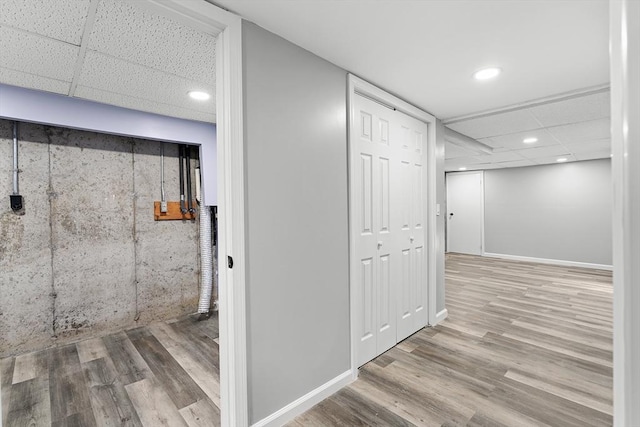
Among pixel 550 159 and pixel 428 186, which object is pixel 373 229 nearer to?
pixel 428 186

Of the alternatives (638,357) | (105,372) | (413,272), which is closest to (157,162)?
(105,372)

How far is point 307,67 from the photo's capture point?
1.88 m

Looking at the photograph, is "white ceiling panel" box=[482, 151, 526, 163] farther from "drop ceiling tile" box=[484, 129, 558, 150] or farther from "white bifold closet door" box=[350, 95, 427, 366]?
"white bifold closet door" box=[350, 95, 427, 366]

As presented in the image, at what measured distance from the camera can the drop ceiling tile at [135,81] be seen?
1950 mm

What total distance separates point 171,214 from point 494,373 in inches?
143

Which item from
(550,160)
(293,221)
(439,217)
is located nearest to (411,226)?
(439,217)

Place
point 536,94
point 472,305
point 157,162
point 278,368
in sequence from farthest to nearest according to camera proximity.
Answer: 1. point 472,305
2. point 157,162
3. point 536,94
4. point 278,368

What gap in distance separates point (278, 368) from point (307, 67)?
1.88m

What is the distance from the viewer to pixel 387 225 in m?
2.57

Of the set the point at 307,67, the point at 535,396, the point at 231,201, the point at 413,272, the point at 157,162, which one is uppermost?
the point at 307,67

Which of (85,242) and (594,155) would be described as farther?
(594,155)

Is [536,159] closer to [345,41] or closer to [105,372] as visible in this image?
[345,41]

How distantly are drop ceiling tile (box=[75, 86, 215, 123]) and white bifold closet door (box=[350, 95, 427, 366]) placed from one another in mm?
1828

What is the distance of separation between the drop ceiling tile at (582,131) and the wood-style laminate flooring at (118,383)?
468 centimetres
